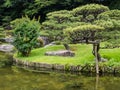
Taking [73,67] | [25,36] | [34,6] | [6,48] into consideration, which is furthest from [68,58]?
[34,6]

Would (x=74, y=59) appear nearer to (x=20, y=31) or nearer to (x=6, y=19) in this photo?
(x=20, y=31)

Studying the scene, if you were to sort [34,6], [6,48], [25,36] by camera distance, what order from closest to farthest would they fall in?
1. [25,36]
2. [6,48]
3. [34,6]

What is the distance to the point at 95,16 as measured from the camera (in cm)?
3400

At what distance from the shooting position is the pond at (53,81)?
24.1m

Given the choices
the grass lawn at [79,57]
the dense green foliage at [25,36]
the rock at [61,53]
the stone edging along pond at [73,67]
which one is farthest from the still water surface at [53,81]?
the dense green foliage at [25,36]

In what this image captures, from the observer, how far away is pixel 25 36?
114ft

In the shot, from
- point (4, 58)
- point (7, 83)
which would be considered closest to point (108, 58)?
point (7, 83)

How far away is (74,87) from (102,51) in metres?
9.45

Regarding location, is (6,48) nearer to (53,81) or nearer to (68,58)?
(68,58)

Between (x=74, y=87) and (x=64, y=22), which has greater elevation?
(x=64, y=22)

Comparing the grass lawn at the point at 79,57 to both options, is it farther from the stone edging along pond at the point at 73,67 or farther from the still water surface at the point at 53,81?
the still water surface at the point at 53,81

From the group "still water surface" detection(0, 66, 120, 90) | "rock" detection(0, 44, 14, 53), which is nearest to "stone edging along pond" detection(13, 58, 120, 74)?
"still water surface" detection(0, 66, 120, 90)

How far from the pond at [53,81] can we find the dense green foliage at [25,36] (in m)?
4.34

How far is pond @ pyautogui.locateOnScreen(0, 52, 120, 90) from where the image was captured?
2408cm
